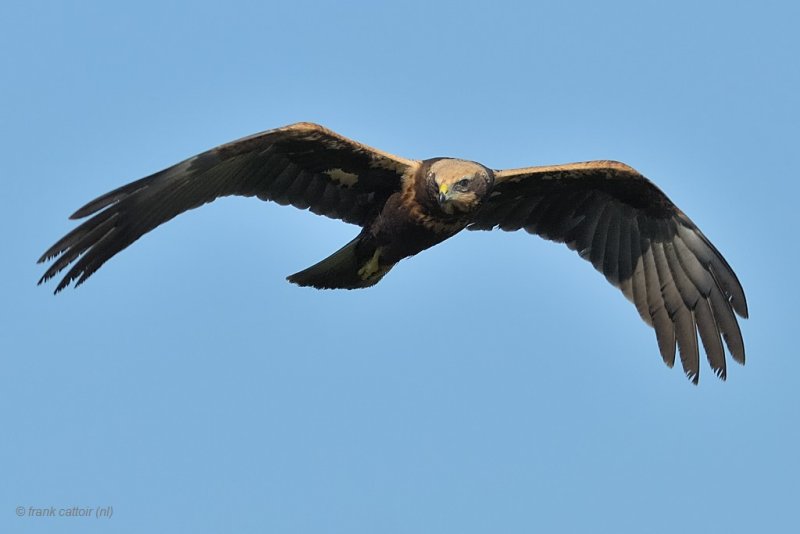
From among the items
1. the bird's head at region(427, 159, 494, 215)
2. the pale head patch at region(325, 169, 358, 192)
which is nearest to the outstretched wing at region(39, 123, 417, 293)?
the pale head patch at region(325, 169, 358, 192)

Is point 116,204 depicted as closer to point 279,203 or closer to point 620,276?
point 279,203

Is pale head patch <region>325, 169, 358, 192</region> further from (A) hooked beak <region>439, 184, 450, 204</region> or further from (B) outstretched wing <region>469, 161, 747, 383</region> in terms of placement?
(B) outstretched wing <region>469, 161, 747, 383</region>

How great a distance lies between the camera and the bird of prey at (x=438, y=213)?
10.9 meters

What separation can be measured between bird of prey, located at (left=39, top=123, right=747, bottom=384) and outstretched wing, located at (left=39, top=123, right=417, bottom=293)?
0.01 metres

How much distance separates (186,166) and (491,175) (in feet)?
8.74

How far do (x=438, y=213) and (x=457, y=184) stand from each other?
38 cm

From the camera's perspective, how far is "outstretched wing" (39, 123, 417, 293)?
34.8ft

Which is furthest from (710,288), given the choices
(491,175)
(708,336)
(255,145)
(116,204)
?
(116,204)

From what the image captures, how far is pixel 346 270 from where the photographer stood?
12.5 metres

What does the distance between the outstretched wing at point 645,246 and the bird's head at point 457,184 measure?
111 cm

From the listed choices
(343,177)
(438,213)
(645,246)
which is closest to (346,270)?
(343,177)

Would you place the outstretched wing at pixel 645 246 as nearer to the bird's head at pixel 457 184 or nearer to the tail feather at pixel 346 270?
the bird's head at pixel 457 184

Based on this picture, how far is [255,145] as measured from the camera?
11.3 metres

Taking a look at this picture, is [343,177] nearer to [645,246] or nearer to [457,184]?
[457,184]
